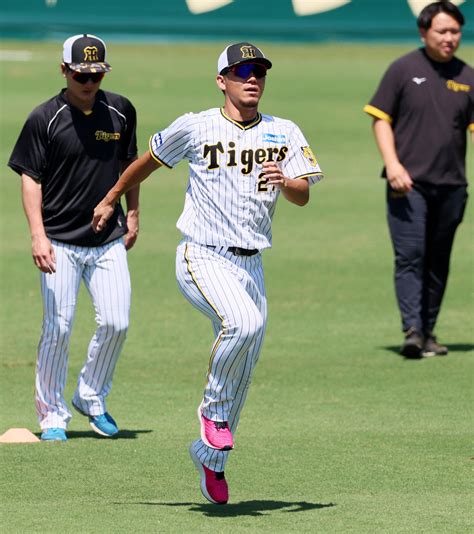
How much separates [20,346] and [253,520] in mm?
5100

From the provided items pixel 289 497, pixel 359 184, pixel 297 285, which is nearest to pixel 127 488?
pixel 289 497

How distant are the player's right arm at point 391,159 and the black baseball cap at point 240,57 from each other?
4179mm

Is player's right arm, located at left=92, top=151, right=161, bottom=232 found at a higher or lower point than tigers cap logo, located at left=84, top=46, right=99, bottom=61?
lower

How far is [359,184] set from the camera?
20359 mm

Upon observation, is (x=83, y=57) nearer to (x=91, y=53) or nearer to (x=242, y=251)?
(x=91, y=53)

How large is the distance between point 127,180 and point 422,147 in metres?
4.63

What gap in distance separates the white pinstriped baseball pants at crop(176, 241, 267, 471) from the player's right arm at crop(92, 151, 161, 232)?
41 cm

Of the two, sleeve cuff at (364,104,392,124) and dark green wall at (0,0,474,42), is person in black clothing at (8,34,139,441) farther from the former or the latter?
dark green wall at (0,0,474,42)

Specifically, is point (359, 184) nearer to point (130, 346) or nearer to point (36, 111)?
point (130, 346)

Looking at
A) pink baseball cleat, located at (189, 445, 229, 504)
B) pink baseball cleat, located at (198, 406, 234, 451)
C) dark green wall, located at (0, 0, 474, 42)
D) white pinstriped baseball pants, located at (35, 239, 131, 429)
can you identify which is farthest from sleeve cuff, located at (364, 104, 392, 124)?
dark green wall, located at (0, 0, 474, 42)

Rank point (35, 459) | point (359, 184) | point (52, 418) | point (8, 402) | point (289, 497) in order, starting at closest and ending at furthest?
Result: point (289, 497) → point (35, 459) → point (52, 418) → point (8, 402) → point (359, 184)

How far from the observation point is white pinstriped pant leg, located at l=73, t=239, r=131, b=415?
8.98 m

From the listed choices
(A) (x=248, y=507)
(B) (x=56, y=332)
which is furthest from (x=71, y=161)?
(A) (x=248, y=507)

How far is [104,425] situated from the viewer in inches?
355
